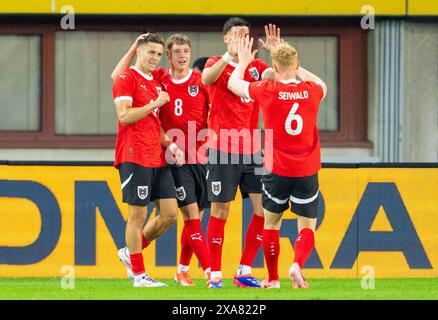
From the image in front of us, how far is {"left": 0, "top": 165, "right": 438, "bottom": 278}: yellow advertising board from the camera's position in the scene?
555 inches

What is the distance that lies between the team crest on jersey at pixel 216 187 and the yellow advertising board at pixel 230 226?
69.1 inches

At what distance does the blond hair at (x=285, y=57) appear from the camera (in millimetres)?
11633

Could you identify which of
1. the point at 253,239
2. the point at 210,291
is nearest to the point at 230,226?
the point at 253,239

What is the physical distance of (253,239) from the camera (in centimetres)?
1275

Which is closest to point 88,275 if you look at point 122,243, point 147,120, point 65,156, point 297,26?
point 122,243

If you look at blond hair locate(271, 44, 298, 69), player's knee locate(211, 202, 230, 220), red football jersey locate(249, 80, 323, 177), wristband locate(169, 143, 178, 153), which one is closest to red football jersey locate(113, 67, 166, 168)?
wristband locate(169, 143, 178, 153)

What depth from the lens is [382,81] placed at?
18.9m

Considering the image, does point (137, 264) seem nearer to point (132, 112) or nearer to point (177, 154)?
point (177, 154)

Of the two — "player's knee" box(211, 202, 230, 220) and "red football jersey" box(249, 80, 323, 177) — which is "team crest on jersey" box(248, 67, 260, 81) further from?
"player's knee" box(211, 202, 230, 220)

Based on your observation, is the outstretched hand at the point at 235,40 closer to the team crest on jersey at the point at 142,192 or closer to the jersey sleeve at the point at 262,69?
the jersey sleeve at the point at 262,69

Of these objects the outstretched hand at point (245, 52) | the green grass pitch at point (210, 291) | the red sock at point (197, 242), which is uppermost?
the outstretched hand at point (245, 52)

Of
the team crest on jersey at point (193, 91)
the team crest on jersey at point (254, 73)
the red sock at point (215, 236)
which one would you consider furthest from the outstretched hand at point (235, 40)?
the red sock at point (215, 236)

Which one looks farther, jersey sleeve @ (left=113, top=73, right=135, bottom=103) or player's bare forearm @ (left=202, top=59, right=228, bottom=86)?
jersey sleeve @ (left=113, top=73, right=135, bottom=103)
